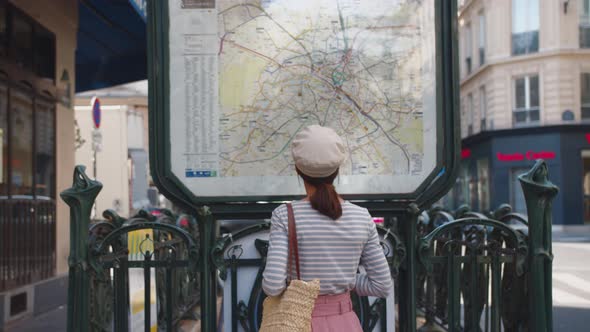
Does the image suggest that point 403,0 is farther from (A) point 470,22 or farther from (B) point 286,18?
(A) point 470,22

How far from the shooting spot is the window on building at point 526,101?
2692 centimetres

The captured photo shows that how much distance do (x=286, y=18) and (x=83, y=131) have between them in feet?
86.0

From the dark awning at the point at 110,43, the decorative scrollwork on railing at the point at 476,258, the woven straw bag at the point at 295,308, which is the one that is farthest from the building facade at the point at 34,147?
the woven straw bag at the point at 295,308

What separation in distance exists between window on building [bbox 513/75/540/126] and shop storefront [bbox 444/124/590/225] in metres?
0.56

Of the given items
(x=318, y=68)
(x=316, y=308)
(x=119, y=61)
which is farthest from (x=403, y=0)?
(x=119, y=61)

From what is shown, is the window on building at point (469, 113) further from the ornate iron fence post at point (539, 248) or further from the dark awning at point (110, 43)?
the ornate iron fence post at point (539, 248)

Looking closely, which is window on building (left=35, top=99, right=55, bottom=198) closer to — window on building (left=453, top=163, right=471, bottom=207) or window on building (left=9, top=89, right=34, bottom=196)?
window on building (left=9, top=89, right=34, bottom=196)

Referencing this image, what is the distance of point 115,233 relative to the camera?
140 inches

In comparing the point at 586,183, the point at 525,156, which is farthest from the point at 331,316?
the point at 586,183

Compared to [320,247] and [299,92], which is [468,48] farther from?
[320,247]

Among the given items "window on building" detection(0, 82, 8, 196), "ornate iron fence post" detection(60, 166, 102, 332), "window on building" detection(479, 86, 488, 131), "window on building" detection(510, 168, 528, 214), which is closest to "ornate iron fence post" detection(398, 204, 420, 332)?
"ornate iron fence post" detection(60, 166, 102, 332)

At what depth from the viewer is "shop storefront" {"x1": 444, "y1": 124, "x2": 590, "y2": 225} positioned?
83.9ft

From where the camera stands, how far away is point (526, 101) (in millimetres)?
27328

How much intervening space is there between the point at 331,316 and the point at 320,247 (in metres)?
0.29
